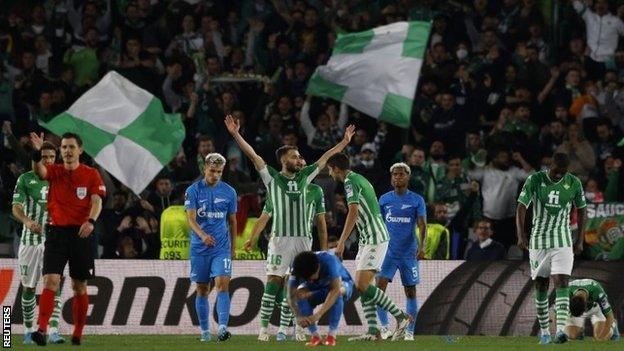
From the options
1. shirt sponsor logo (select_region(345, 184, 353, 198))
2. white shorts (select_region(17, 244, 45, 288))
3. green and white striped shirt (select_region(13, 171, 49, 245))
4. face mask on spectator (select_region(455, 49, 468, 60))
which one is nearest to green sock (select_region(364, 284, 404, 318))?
shirt sponsor logo (select_region(345, 184, 353, 198))

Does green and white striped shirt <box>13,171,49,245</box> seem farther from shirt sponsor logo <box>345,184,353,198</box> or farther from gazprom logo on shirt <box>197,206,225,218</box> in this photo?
shirt sponsor logo <box>345,184,353,198</box>

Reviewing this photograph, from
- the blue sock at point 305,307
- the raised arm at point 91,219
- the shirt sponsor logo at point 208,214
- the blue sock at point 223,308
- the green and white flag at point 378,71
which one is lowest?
the blue sock at point 223,308

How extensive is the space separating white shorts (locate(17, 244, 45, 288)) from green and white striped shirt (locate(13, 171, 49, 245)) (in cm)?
11

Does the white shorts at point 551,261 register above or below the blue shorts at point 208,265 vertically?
above

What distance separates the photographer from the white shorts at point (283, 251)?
67.2 ft

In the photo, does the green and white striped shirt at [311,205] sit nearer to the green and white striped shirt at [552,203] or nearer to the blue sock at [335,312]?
the blue sock at [335,312]

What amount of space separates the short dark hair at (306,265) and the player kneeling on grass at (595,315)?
4985mm

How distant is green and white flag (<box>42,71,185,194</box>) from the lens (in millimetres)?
24500

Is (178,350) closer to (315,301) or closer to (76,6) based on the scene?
(315,301)

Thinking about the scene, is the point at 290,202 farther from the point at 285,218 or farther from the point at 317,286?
the point at 317,286

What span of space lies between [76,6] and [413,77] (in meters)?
7.34

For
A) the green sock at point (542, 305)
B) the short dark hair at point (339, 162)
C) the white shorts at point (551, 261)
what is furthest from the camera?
the short dark hair at point (339, 162)

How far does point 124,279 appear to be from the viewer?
22.9 meters

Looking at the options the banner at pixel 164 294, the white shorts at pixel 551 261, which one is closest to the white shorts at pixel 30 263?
the banner at pixel 164 294
